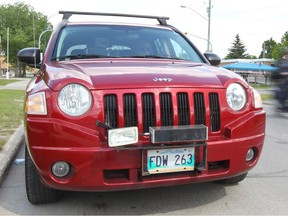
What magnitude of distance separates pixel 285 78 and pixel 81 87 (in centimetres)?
381

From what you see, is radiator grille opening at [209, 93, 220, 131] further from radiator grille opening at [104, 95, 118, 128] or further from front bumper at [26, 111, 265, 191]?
radiator grille opening at [104, 95, 118, 128]

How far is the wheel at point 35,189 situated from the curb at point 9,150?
1.00 metres

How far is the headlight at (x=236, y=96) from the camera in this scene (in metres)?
3.49

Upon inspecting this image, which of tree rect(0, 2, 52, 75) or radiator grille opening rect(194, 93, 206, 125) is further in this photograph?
tree rect(0, 2, 52, 75)

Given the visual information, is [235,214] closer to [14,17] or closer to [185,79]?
[185,79]

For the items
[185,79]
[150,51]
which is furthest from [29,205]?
[150,51]

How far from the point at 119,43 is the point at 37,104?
1.73 meters

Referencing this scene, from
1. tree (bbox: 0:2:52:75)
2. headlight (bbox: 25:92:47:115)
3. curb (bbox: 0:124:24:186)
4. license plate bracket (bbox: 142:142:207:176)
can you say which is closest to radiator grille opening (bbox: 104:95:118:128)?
license plate bracket (bbox: 142:142:207:176)

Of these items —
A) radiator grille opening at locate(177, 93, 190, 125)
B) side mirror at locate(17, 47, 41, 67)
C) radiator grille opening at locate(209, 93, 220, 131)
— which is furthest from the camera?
side mirror at locate(17, 47, 41, 67)

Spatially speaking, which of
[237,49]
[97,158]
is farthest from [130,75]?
[237,49]

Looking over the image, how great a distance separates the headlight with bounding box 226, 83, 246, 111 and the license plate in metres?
0.58

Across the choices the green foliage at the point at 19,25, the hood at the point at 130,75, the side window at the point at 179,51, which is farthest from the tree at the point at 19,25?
the hood at the point at 130,75

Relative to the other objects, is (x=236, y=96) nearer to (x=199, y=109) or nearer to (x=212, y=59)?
(x=199, y=109)

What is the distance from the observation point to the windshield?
175 inches
